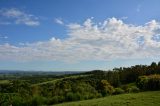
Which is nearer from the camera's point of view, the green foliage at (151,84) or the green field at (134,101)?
the green field at (134,101)

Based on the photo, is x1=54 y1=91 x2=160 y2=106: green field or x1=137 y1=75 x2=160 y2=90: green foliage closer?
x1=54 y1=91 x2=160 y2=106: green field

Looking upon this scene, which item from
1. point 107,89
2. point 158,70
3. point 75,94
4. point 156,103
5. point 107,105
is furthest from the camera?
point 158,70

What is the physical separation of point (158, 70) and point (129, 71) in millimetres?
15478

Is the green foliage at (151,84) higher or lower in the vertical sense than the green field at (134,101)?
higher

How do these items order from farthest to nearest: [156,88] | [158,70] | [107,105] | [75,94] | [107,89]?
[158,70] < [107,89] < [75,94] < [156,88] < [107,105]

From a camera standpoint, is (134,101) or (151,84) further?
(151,84)

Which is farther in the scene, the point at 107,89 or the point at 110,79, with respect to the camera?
the point at 110,79

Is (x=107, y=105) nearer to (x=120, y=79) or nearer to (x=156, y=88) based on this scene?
(x=156, y=88)

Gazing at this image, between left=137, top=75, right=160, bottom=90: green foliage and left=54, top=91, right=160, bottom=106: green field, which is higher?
left=137, top=75, right=160, bottom=90: green foliage

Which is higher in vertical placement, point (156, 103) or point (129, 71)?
point (129, 71)

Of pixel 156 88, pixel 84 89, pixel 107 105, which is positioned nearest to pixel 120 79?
pixel 84 89

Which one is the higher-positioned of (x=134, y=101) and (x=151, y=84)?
(x=151, y=84)

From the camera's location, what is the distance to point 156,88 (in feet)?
239

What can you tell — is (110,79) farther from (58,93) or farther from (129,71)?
(58,93)
